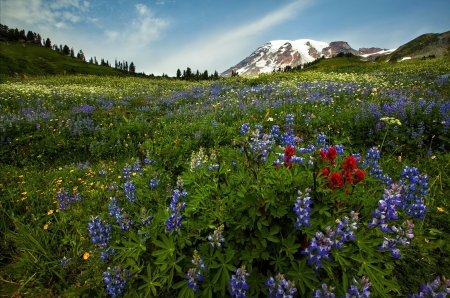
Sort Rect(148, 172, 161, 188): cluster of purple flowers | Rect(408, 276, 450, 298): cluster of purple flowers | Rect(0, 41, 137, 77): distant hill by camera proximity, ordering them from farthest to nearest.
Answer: Rect(0, 41, 137, 77): distant hill → Rect(148, 172, 161, 188): cluster of purple flowers → Rect(408, 276, 450, 298): cluster of purple flowers

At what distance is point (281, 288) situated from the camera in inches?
63.3

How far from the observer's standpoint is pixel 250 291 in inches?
75.5

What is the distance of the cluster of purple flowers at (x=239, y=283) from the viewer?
1.64 m

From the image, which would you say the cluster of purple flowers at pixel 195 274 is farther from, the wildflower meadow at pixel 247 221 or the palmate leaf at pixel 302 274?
the palmate leaf at pixel 302 274

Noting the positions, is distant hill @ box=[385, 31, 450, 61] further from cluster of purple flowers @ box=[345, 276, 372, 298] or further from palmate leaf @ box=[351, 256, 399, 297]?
cluster of purple flowers @ box=[345, 276, 372, 298]

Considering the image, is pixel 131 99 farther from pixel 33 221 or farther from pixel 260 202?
pixel 260 202

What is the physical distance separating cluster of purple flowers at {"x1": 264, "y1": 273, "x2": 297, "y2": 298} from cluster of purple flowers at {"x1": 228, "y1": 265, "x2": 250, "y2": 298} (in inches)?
8.0

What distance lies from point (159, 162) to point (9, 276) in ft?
7.81

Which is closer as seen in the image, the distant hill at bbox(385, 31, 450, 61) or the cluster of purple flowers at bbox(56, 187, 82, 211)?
the cluster of purple flowers at bbox(56, 187, 82, 211)

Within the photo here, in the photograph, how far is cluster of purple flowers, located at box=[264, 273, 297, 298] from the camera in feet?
5.16

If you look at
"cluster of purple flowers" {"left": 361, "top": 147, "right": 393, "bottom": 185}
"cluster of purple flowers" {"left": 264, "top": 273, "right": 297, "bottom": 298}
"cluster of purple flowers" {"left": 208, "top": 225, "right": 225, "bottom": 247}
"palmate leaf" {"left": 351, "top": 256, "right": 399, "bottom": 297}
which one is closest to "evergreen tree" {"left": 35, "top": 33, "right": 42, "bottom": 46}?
"cluster of purple flowers" {"left": 208, "top": 225, "right": 225, "bottom": 247}

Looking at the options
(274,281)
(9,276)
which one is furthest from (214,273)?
(9,276)

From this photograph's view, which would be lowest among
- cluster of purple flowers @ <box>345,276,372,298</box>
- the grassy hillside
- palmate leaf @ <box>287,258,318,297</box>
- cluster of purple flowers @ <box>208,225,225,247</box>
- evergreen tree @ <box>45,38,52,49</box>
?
palmate leaf @ <box>287,258,318,297</box>

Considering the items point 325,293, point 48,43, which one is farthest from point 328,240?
point 48,43
